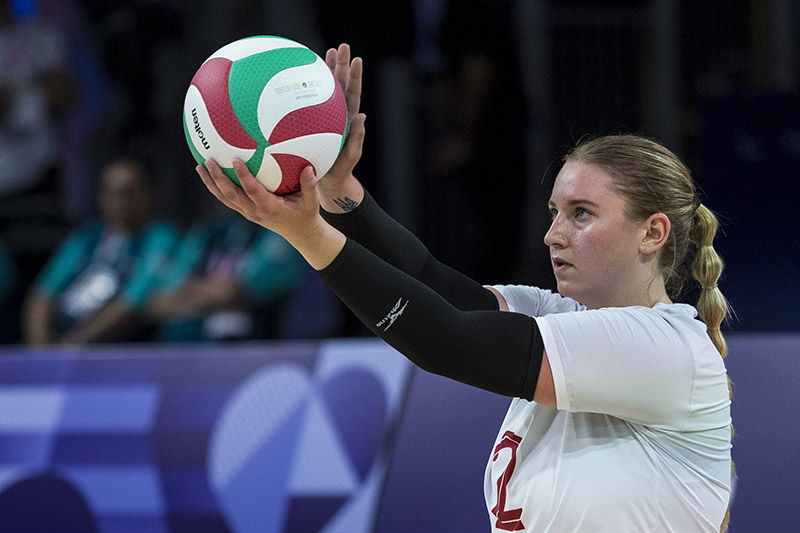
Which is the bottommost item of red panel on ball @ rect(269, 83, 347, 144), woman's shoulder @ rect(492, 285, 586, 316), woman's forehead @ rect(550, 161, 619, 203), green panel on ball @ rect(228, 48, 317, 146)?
woman's shoulder @ rect(492, 285, 586, 316)

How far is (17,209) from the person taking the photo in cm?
595

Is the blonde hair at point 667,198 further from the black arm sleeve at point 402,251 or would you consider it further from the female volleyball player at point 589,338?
the black arm sleeve at point 402,251

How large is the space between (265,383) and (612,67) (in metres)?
2.88

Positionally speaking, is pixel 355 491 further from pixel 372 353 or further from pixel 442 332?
pixel 442 332

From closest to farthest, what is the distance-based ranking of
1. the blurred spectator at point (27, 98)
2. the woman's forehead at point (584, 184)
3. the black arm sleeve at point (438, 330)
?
the black arm sleeve at point (438, 330) < the woman's forehead at point (584, 184) < the blurred spectator at point (27, 98)

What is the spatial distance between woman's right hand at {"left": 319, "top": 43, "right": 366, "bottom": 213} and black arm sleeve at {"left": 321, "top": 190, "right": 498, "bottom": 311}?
0.03 metres

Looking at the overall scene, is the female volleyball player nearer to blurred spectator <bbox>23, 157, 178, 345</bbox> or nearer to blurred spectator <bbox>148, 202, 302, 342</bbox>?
blurred spectator <bbox>148, 202, 302, 342</bbox>

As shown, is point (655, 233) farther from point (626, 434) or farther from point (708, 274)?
point (626, 434)

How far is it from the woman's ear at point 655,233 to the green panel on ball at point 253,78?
0.74m

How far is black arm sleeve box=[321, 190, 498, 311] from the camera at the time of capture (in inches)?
76.5

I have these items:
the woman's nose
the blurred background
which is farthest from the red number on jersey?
the blurred background

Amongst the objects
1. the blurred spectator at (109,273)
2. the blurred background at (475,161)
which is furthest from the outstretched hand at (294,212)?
the blurred spectator at (109,273)

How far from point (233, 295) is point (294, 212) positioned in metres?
3.15

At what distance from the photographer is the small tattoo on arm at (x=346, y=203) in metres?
1.93
